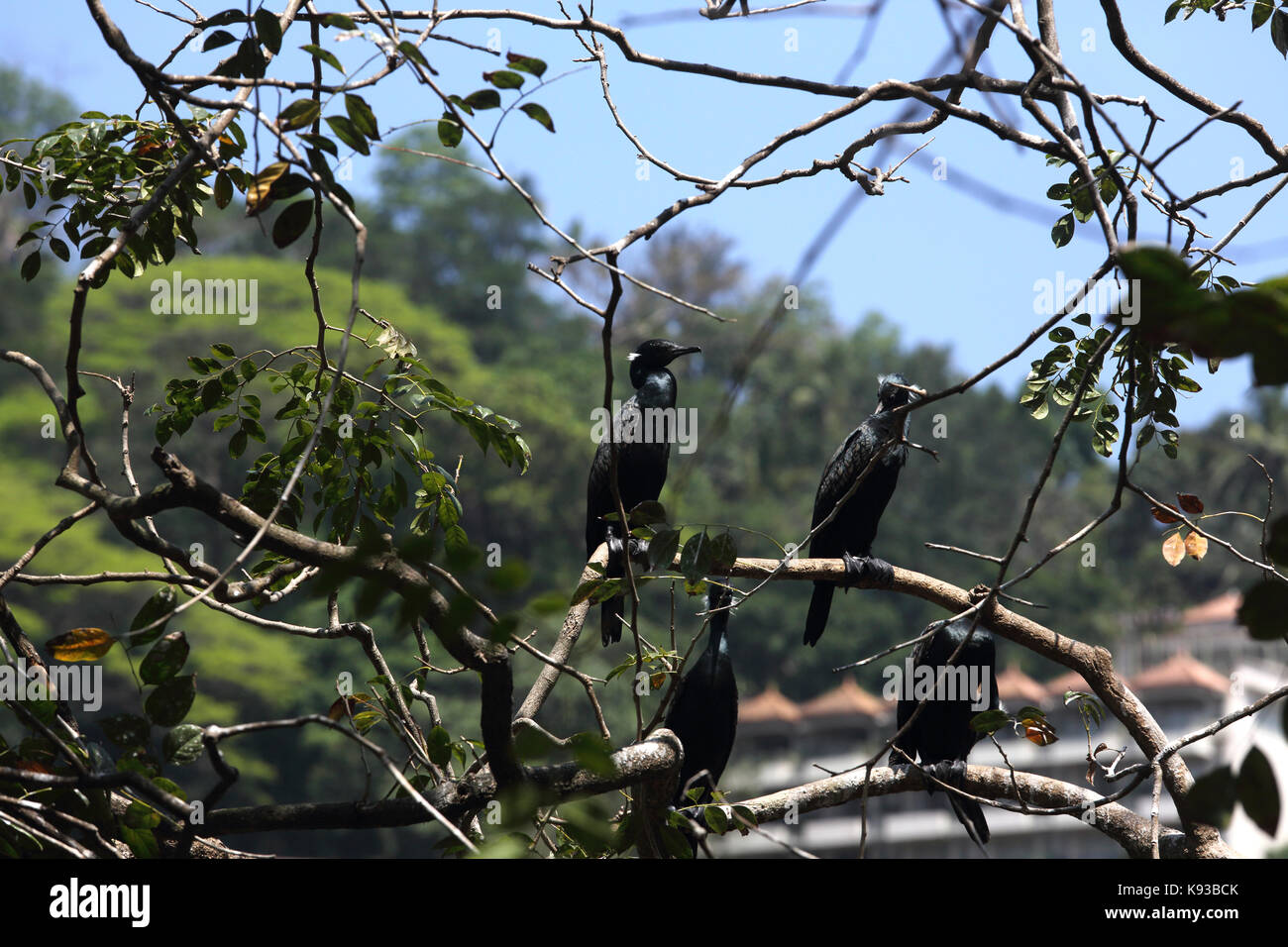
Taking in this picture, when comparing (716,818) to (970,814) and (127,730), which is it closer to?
(127,730)

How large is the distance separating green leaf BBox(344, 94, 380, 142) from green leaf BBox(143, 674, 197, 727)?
1.01 metres

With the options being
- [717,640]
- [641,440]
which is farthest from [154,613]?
[641,440]

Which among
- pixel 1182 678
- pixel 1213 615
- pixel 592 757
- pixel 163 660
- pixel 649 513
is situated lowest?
pixel 1182 678

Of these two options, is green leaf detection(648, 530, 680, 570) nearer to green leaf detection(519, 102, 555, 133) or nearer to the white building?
green leaf detection(519, 102, 555, 133)

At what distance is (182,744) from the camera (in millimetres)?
2016

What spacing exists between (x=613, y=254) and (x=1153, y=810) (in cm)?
153

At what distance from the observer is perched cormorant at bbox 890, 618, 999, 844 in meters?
3.93

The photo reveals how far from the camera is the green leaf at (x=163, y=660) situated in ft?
6.64

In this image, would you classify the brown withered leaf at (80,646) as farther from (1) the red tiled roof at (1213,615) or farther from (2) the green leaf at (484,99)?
(1) the red tiled roof at (1213,615)

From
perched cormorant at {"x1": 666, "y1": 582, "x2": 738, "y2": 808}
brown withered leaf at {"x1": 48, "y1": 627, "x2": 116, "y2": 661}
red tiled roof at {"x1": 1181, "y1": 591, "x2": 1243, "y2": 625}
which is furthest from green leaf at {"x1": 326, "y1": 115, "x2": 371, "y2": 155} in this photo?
red tiled roof at {"x1": 1181, "y1": 591, "x2": 1243, "y2": 625}

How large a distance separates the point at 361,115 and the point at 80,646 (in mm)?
1086

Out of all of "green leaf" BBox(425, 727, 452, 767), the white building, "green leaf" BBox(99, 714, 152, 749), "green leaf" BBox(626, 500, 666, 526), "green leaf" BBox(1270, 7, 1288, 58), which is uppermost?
"green leaf" BBox(1270, 7, 1288, 58)

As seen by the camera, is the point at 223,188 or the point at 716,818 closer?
the point at 716,818
